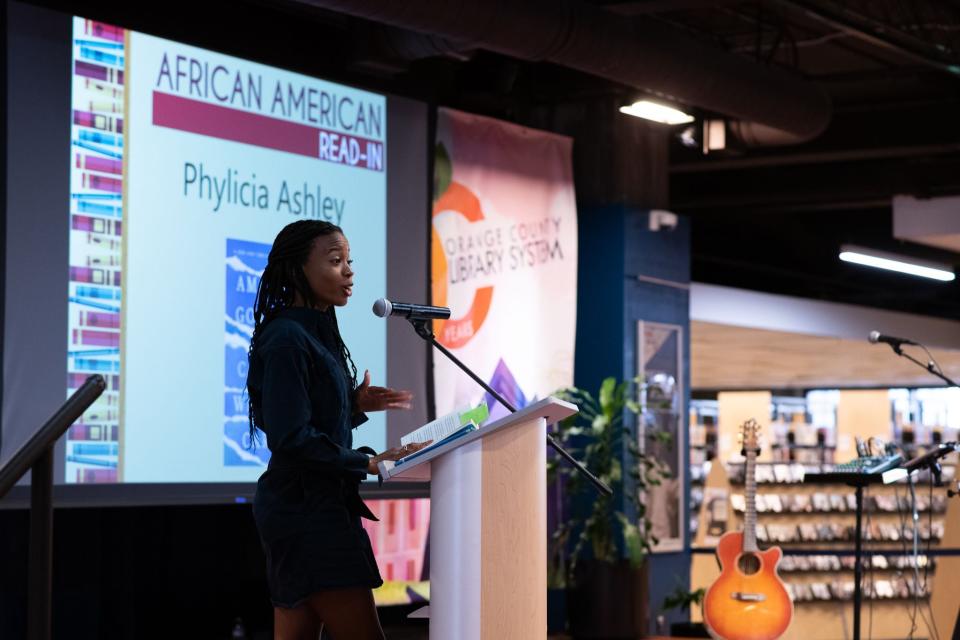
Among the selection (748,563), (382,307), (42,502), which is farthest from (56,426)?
(748,563)

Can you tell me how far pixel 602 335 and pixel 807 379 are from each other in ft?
42.8

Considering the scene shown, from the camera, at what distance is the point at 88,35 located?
540cm

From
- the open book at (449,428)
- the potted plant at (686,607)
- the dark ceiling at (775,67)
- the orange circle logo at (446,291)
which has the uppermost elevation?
the dark ceiling at (775,67)

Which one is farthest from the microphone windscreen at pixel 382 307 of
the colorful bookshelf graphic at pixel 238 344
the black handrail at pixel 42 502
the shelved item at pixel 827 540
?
the shelved item at pixel 827 540

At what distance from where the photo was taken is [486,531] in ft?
8.94

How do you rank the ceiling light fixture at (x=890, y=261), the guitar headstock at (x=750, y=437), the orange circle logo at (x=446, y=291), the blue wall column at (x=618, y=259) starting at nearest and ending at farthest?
the guitar headstock at (x=750, y=437) < the orange circle logo at (x=446, y=291) < the blue wall column at (x=618, y=259) < the ceiling light fixture at (x=890, y=261)

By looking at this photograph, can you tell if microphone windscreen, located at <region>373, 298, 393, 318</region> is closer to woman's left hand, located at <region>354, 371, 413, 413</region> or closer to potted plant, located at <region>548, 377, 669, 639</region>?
woman's left hand, located at <region>354, 371, 413, 413</region>

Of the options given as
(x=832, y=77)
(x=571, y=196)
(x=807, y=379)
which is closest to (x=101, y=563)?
(x=571, y=196)

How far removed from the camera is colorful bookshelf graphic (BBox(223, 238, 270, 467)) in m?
5.73

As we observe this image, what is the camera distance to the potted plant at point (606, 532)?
7219 millimetres

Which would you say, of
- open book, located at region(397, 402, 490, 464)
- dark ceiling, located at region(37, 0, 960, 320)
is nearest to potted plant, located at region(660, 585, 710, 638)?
dark ceiling, located at region(37, 0, 960, 320)

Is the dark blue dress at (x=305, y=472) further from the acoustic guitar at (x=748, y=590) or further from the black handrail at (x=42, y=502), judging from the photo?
the acoustic guitar at (x=748, y=590)

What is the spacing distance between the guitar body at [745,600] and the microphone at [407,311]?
353 centimetres

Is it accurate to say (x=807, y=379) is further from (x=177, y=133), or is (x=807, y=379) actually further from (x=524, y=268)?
(x=177, y=133)
